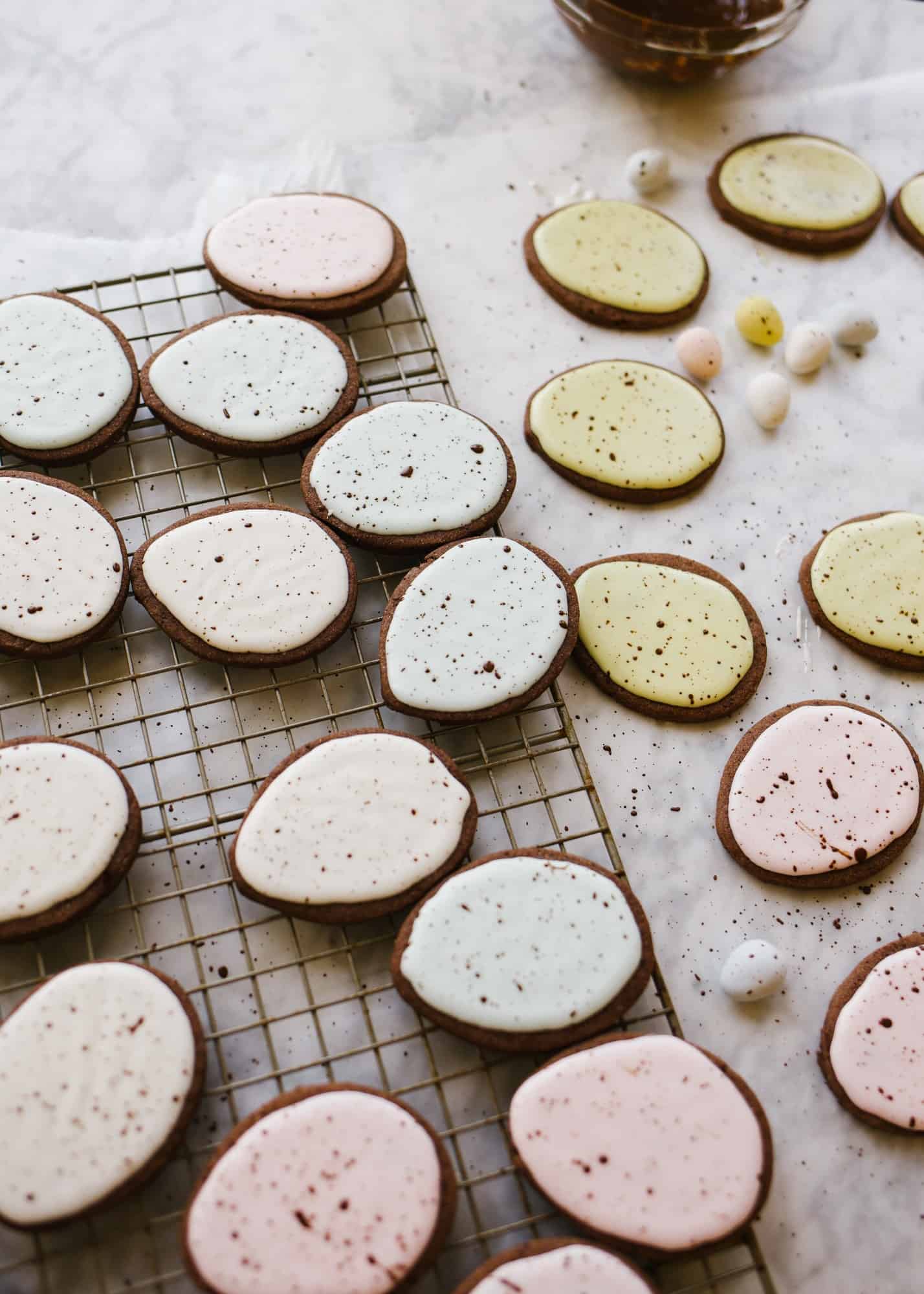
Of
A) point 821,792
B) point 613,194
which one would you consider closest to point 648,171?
point 613,194

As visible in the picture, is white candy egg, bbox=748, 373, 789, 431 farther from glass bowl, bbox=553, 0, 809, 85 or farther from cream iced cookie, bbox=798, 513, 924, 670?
glass bowl, bbox=553, 0, 809, 85

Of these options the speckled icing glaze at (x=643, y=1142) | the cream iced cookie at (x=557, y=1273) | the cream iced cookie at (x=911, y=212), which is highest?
the cream iced cookie at (x=911, y=212)

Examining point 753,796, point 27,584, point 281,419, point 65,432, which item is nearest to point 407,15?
point 281,419

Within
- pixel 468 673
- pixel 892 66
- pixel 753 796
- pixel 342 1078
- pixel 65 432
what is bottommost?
pixel 342 1078

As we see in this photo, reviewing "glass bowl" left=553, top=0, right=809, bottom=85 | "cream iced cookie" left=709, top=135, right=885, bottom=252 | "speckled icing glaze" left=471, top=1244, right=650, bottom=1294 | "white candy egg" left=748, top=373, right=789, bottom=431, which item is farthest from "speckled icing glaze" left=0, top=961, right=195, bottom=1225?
"glass bowl" left=553, top=0, right=809, bottom=85

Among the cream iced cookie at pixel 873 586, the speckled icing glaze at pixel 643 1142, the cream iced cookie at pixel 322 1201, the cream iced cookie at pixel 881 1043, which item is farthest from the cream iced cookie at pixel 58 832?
the cream iced cookie at pixel 873 586

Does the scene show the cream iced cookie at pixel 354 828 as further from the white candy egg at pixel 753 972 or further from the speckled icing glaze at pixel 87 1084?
the white candy egg at pixel 753 972

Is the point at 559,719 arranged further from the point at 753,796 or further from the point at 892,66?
the point at 892,66
